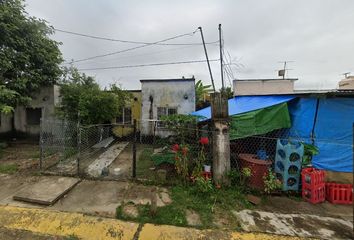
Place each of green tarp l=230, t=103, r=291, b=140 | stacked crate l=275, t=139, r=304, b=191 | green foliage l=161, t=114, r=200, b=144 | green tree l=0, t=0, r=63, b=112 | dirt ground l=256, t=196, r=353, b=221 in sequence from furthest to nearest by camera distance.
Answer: green tree l=0, t=0, r=63, b=112
green foliage l=161, t=114, r=200, b=144
green tarp l=230, t=103, r=291, b=140
stacked crate l=275, t=139, r=304, b=191
dirt ground l=256, t=196, r=353, b=221

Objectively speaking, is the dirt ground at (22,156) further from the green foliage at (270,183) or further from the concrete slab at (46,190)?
the green foliage at (270,183)

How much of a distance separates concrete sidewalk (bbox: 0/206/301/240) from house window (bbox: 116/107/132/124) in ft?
29.8

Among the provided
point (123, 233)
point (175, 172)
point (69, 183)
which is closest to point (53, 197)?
point (69, 183)

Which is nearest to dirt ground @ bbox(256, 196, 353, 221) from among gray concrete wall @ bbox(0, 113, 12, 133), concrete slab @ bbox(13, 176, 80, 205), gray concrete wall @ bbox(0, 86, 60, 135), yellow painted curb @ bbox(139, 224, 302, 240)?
yellow painted curb @ bbox(139, 224, 302, 240)

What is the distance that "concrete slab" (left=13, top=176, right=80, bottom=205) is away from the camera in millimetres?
4379

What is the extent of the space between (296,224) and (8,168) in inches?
319

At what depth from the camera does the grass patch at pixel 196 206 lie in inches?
148

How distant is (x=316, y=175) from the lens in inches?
179

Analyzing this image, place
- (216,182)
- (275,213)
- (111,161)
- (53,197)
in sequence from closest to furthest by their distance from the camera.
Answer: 1. (275,213)
2. (53,197)
3. (216,182)
4. (111,161)

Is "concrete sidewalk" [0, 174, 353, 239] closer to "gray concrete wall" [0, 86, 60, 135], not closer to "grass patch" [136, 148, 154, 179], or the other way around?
"grass patch" [136, 148, 154, 179]

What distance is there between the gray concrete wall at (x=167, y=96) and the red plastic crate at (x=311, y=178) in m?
7.47

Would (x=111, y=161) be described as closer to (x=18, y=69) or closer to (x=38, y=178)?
(x=38, y=178)

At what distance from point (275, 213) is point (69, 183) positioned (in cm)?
493

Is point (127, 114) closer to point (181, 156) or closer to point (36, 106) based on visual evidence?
point (36, 106)
